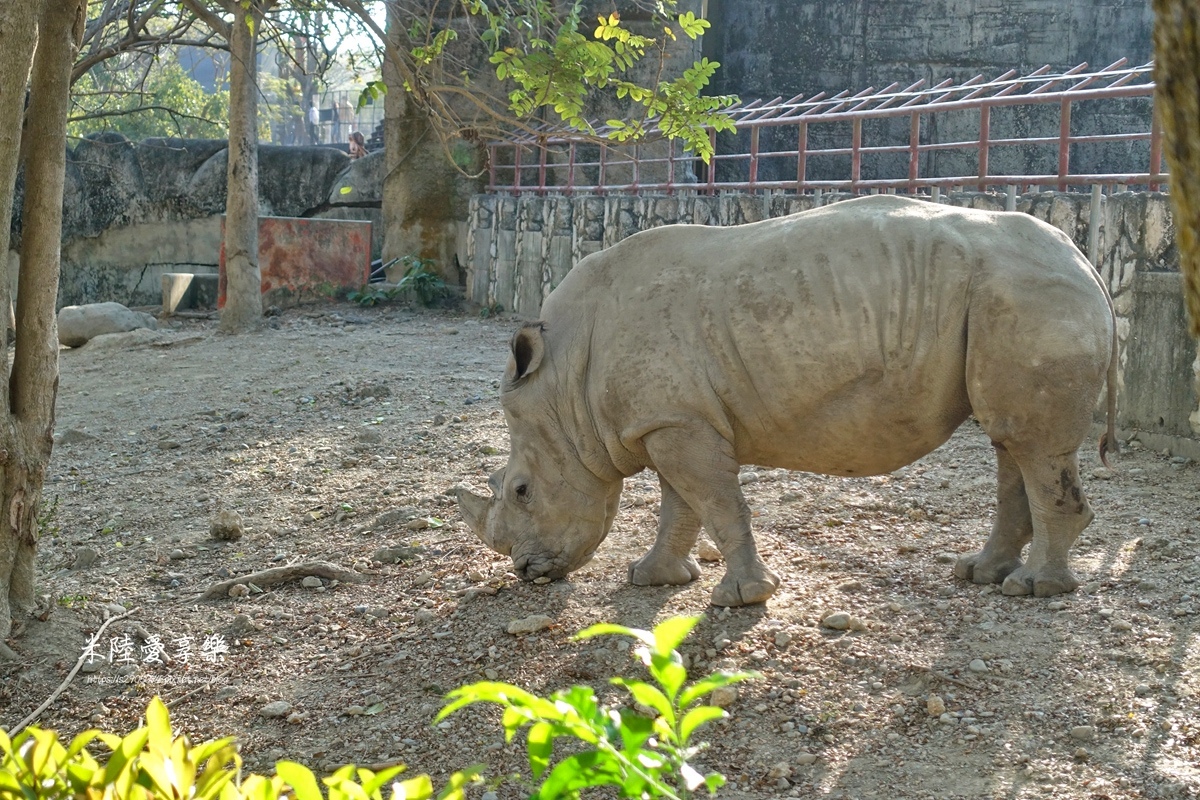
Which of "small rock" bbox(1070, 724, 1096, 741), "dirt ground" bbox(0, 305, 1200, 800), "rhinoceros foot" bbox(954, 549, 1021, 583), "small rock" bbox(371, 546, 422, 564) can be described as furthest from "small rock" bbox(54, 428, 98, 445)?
"small rock" bbox(1070, 724, 1096, 741)

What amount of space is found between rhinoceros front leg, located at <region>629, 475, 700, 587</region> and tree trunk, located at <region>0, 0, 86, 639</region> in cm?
241

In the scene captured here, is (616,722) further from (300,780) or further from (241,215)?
(241,215)

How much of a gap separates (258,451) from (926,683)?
547 cm

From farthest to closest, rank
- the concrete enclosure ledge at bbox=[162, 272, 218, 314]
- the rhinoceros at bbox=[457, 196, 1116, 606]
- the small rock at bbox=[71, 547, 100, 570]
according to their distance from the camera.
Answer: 1. the concrete enclosure ledge at bbox=[162, 272, 218, 314]
2. the small rock at bbox=[71, 547, 100, 570]
3. the rhinoceros at bbox=[457, 196, 1116, 606]

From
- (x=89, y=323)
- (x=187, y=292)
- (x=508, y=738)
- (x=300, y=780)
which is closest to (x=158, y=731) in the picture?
(x=300, y=780)

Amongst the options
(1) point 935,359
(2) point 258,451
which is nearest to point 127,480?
(2) point 258,451

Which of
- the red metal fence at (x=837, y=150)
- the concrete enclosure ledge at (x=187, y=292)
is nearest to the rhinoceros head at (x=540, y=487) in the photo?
the red metal fence at (x=837, y=150)

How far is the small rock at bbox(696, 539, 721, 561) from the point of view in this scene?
5910mm

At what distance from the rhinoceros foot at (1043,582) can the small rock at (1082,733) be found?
1094 millimetres

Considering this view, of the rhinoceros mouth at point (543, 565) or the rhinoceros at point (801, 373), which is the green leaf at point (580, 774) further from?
the rhinoceros mouth at point (543, 565)

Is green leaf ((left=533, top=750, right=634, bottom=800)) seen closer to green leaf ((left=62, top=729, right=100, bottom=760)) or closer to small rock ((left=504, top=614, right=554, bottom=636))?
green leaf ((left=62, top=729, right=100, bottom=760))

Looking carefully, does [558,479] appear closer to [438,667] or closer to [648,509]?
[438,667]

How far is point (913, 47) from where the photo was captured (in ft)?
68.6

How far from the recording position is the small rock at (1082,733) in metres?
3.79
